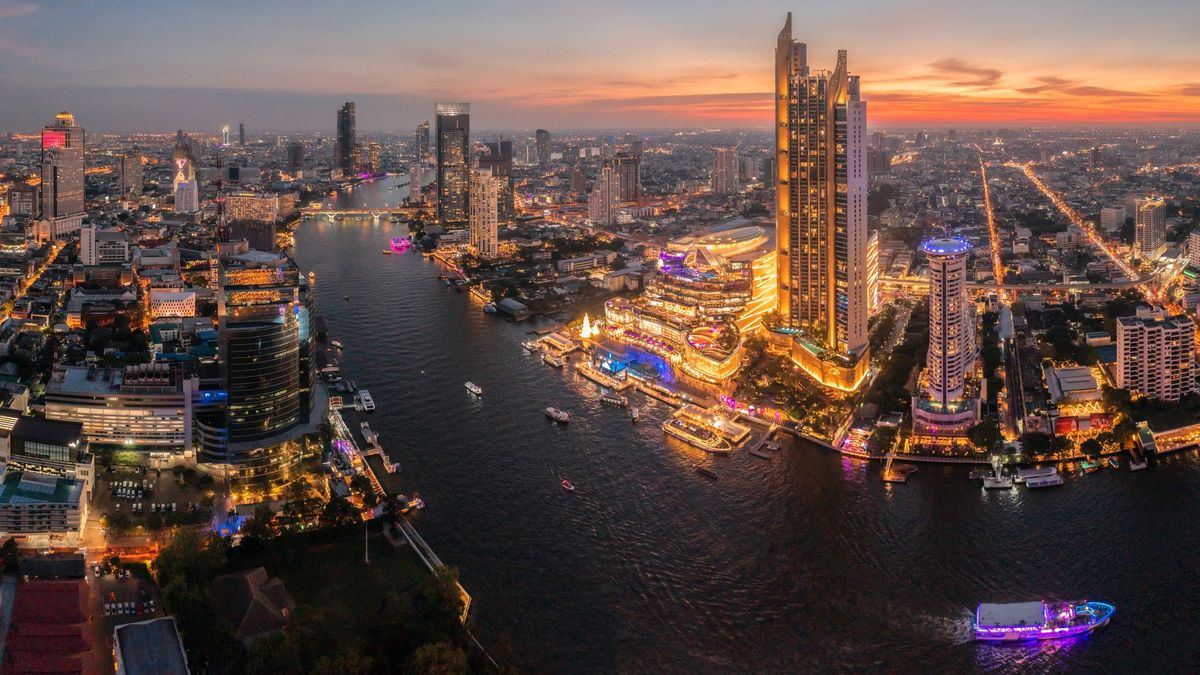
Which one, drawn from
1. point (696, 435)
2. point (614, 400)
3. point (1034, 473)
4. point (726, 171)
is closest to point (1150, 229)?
point (1034, 473)

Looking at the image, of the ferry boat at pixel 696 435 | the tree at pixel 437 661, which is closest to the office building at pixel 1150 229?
the ferry boat at pixel 696 435

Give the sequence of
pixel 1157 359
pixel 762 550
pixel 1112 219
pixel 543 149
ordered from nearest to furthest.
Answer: pixel 762 550
pixel 1157 359
pixel 1112 219
pixel 543 149

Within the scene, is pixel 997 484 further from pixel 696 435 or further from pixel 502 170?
pixel 502 170

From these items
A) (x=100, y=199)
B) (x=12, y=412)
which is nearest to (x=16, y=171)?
(x=100, y=199)

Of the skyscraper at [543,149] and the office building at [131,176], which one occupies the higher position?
the skyscraper at [543,149]

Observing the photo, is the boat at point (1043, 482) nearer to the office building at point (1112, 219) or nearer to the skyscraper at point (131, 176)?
the office building at point (1112, 219)

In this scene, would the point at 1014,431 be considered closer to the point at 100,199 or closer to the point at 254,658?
the point at 254,658

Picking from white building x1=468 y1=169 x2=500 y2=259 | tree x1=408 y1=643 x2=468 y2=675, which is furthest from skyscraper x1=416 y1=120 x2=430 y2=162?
tree x1=408 y1=643 x2=468 y2=675
